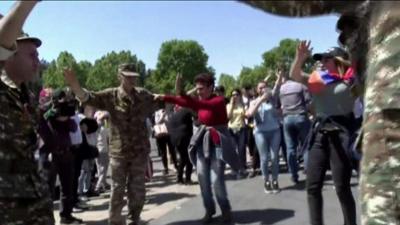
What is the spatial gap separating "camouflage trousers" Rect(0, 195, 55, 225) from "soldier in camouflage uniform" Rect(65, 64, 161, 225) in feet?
11.2

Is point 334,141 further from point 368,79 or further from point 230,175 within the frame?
point 230,175

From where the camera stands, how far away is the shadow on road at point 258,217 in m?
7.14

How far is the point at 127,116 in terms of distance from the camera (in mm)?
6680

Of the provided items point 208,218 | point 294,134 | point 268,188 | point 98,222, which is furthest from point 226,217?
point 294,134

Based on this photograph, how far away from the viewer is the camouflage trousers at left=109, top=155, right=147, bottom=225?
6.71 m

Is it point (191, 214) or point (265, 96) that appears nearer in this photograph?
point (191, 214)

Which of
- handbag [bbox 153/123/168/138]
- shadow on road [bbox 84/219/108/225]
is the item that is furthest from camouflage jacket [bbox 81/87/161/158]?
handbag [bbox 153/123/168/138]

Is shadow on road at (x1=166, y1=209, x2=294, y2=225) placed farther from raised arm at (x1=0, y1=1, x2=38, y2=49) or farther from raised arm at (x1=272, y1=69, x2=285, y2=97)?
raised arm at (x1=0, y1=1, x2=38, y2=49)

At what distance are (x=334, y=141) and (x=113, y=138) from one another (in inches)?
99.9

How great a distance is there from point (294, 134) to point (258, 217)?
2712 mm

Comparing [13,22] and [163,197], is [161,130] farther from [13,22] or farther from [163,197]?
[13,22]

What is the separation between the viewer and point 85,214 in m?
8.26

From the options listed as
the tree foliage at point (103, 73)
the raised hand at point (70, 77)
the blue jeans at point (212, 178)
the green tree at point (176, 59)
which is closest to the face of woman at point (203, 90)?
the blue jeans at point (212, 178)

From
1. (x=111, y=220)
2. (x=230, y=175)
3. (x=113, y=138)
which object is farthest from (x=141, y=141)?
(x=230, y=175)
